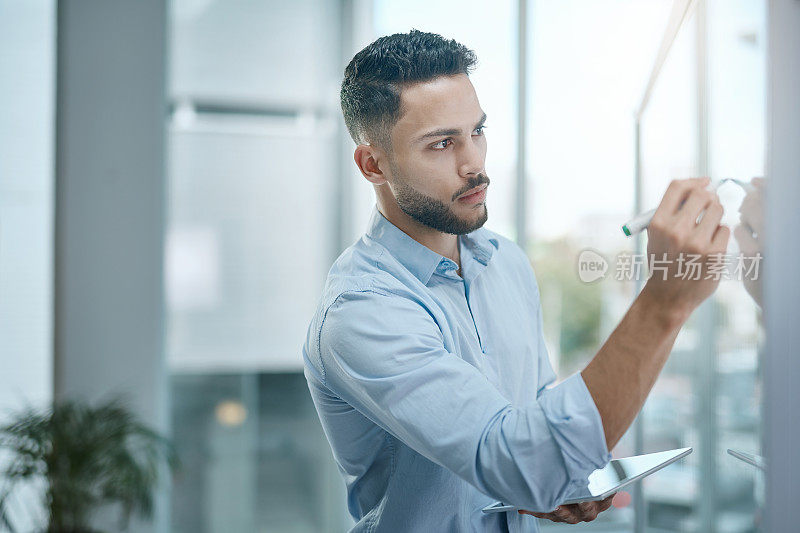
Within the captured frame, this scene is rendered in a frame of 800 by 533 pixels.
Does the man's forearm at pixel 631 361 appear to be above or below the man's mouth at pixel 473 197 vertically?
below

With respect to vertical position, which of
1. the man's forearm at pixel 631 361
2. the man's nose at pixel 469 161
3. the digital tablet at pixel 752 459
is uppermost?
the man's nose at pixel 469 161

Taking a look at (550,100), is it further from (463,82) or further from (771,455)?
(771,455)

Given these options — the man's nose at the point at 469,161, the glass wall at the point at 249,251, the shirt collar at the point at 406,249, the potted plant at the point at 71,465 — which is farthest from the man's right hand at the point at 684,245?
the glass wall at the point at 249,251

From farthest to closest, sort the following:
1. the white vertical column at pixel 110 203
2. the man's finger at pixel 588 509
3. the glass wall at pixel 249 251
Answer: the glass wall at pixel 249 251, the white vertical column at pixel 110 203, the man's finger at pixel 588 509

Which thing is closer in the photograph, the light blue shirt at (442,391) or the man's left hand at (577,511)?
the light blue shirt at (442,391)

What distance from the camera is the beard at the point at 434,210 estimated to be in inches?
34.5

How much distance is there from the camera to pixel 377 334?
76 cm

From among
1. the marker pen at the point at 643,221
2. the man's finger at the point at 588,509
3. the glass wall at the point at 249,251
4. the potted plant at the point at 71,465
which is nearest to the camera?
the marker pen at the point at 643,221

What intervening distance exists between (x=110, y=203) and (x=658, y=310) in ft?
7.91

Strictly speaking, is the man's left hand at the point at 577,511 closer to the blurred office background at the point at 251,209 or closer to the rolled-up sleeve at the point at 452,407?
the rolled-up sleeve at the point at 452,407

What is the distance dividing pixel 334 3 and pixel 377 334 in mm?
2985

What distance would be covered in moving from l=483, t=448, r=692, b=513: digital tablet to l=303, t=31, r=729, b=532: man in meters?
0.02

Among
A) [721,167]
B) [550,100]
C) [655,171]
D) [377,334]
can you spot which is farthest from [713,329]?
[550,100]

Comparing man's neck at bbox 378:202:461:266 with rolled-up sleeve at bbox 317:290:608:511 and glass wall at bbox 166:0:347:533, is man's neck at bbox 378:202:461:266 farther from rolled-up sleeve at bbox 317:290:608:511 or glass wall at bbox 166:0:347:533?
glass wall at bbox 166:0:347:533
